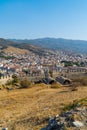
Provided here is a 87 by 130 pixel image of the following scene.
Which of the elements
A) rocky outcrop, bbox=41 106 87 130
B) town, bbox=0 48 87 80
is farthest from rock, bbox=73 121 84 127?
town, bbox=0 48 87 80

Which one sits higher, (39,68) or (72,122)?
(72,122)

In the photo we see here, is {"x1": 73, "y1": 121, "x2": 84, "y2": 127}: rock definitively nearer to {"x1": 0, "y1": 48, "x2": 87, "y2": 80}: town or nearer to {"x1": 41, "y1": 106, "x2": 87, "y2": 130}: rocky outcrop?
{"x1": 41, "y1": 106, "x2": 87, "y2": 130}: rocky outcrop

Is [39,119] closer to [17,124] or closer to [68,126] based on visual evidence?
[17,124]

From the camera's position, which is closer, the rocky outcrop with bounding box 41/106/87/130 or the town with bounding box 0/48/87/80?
the rocky outcrop with bounding box 41/106/87/130

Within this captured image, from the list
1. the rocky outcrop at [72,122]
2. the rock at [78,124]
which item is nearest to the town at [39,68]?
the rocky outcrop at [72,122]

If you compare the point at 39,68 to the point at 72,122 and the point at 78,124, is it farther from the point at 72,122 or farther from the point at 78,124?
the point at 78,124

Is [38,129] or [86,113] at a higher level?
[86,113]

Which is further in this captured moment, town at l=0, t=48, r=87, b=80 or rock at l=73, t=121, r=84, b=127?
town at l=0, t=48, r=87, b=80

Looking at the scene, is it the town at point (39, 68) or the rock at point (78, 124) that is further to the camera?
the town at point (39, 68)

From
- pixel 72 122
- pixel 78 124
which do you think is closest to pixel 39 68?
pixel 72 122

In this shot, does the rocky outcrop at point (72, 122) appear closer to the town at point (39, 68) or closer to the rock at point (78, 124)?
the rock at point (78, 124)

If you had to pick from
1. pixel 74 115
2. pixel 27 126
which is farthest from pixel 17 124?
pixel 74 115
